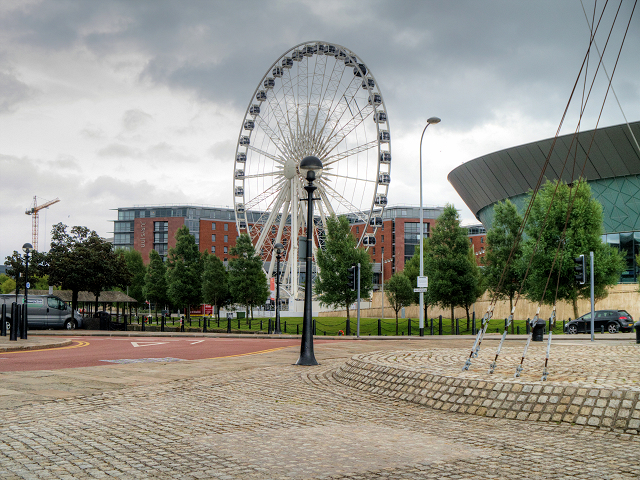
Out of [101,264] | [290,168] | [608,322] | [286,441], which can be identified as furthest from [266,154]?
[286,441]

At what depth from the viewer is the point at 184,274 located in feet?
191

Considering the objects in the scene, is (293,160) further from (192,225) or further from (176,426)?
(192,225)

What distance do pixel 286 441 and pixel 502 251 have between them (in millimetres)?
39947

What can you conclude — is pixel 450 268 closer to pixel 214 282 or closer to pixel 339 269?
pixel 339 269

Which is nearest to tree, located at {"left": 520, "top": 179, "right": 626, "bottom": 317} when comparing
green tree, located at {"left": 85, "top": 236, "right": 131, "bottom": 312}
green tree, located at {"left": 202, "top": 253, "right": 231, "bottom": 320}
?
green tree, located at {"left": 85, "top": 236, "right": 131, "bottom": 312}

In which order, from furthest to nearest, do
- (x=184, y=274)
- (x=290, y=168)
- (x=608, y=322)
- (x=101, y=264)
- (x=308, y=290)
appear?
(x=184, y=274) < (x=290, y=168) < (x=101, y=264) < (x=608, y=322) < (x=308, y=290)

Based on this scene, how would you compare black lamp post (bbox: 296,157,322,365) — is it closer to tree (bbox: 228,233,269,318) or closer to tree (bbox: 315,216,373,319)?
tree (bbox: 315,216,373,319)

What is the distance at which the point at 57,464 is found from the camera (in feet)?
16.8

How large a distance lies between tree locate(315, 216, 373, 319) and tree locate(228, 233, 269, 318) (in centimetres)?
1081

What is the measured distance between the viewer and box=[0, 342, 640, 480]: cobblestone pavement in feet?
16.3

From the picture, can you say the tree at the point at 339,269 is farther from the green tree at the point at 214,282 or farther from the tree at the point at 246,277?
the green tree at the point at 214,282

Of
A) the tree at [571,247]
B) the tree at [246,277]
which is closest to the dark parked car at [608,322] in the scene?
the tree at [571,247]

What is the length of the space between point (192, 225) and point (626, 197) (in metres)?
89.0

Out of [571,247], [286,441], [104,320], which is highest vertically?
[571,247]
